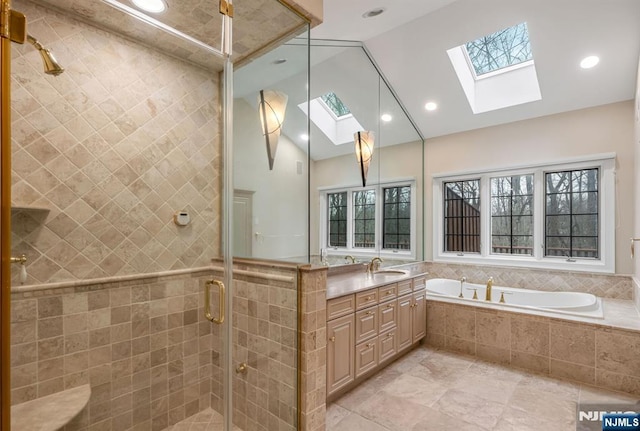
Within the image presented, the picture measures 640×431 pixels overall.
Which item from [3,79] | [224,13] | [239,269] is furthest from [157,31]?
[239,269]

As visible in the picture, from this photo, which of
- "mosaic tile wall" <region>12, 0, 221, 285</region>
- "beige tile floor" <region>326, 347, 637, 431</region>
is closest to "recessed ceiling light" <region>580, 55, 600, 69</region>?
"beige tile floor" <region>326, 347, 637, 431</region>

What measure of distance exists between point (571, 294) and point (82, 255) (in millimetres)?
4577

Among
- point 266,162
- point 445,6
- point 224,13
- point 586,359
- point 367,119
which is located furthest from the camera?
point 367,119

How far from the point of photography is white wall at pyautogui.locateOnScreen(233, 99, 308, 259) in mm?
2092

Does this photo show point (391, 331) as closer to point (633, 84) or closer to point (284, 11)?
point (284, 11)

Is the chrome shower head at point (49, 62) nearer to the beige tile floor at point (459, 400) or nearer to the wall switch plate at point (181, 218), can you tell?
the wall switch plate at point (181, 218)

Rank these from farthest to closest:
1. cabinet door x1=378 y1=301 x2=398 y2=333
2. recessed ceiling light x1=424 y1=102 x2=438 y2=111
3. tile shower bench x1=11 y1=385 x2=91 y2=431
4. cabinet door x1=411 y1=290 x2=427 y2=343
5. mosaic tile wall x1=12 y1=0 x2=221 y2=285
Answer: recessed ceiling light x1=424 y1=102 x2=438 y2=111, cabinet door x1=411 y1=290 x2=427 y2=343, cabinet door x1=378 y1=301 x2=398 y2=333, mosaic tile wall x1=12 y1=0 x2=221 y2=285, tile shower bench x1=11 y1=385 x2=91 y2=431

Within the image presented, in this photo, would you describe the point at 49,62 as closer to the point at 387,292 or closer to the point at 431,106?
the point at 387,292

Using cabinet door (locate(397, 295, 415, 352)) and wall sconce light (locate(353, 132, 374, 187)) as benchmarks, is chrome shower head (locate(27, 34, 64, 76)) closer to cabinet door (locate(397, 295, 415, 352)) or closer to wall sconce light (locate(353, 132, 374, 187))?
wall sconce light (locate(353, 132, 374, 187))

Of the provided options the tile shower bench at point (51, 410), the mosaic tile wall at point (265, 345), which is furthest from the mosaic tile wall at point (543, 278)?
the tile shower bench at point (51, 410)

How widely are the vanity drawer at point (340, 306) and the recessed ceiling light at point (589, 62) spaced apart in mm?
3246

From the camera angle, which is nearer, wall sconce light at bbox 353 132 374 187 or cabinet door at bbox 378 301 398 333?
cabinet door at bbox 378 301 398 333

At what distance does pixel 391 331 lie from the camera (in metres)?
2.87

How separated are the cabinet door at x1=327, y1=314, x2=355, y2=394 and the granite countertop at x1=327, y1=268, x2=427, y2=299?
0.20m
